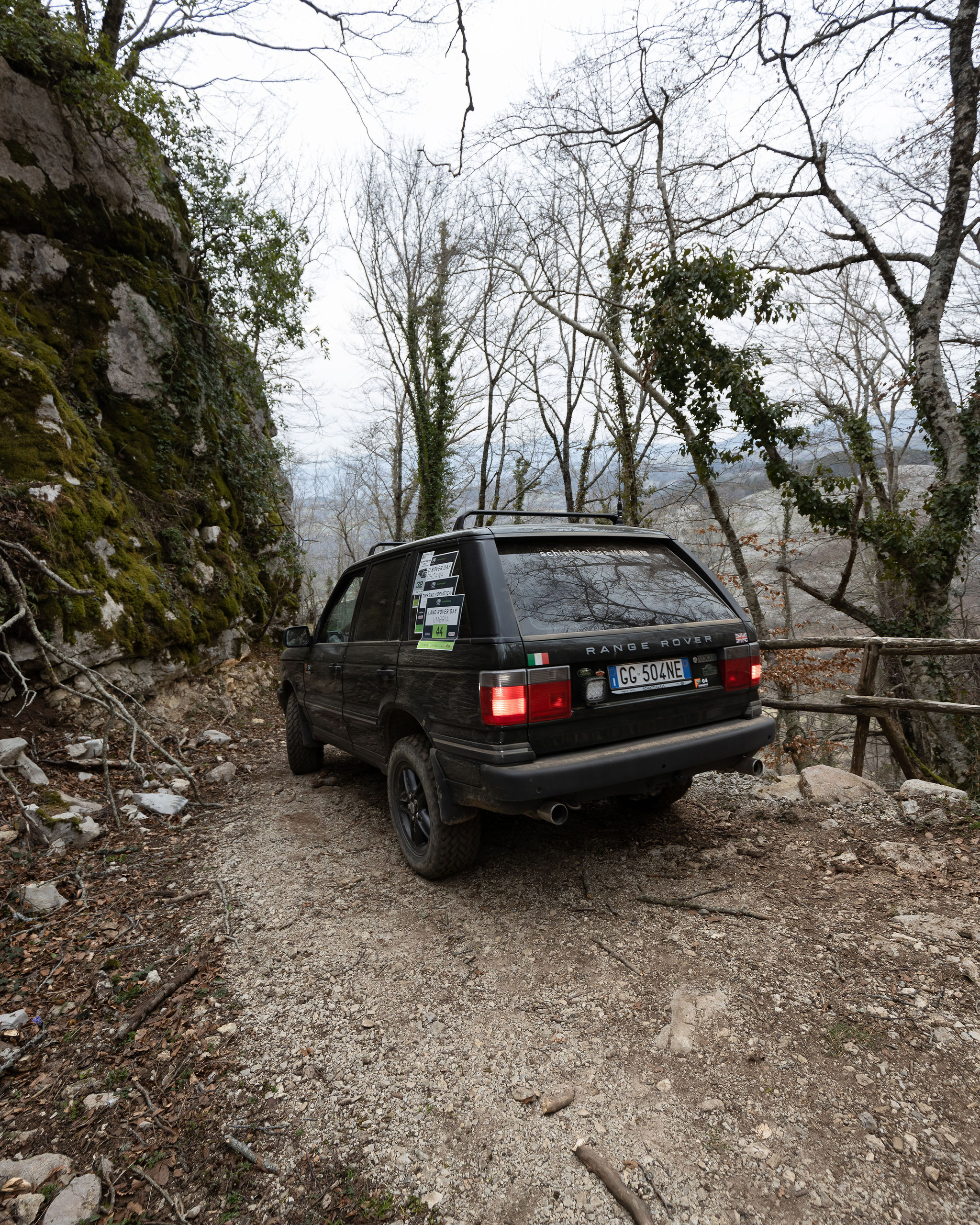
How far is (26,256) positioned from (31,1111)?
8.62 meters

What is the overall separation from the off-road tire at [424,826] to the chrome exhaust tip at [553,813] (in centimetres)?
60

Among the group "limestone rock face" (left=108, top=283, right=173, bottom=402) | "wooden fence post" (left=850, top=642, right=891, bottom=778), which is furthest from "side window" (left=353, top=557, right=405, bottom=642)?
"limestone rock face" (left=108, top=283, right=173, bottom=402)

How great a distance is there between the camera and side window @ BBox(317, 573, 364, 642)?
13.8 feet

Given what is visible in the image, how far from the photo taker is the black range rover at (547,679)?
2418mm

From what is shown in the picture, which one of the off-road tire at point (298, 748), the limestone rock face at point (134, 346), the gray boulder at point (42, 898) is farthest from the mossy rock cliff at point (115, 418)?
the gray boulder at point (42, 898)

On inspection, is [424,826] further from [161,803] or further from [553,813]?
[161,803]

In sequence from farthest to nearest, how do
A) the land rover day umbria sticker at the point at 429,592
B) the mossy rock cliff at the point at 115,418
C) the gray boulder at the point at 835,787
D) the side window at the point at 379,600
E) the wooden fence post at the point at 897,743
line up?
1. the mossy rock cliff at the point at 115,418
2. the wooden fence post at the point at 897,743
3. the gray boulder at the point at 835,787
4. the side window at the point at 379,600
5. the land rover day umbria sticker at the point at 429,592

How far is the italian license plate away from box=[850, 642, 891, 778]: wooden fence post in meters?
2.35

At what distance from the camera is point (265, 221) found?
32.8ft

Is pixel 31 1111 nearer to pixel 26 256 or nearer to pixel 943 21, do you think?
pixel 26 256

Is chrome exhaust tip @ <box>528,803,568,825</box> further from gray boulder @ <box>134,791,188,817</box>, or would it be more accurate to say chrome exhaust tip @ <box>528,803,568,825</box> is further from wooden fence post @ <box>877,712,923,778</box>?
wooden fence post @ <box>877,712,923,778</box>

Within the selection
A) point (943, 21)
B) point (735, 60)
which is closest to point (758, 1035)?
point (735, 60)

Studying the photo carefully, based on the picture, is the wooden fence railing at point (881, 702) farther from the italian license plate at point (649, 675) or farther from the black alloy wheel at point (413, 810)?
the black alloy wheel at point (413, 810)

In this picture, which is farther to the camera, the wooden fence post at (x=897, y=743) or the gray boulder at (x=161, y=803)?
the wooden fence post at (x=897, y=743)
